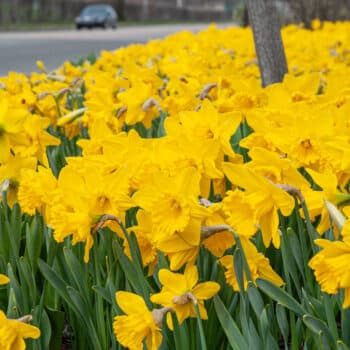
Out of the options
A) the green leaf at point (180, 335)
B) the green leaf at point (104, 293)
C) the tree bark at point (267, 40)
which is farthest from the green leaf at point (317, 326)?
the tree bark at point (267, 40)

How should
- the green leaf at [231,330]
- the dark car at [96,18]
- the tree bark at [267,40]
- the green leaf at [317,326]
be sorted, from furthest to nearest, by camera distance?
the dark car at [96,18]
the tree bark at [267,40]
the green leaf at [231,330]
the green leaf at [317,326]

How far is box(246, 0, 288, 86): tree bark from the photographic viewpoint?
427 centimetres

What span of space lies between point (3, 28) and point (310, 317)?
113 feet

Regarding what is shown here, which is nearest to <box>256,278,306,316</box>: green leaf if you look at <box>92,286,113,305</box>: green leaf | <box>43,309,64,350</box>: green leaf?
<box>92,286,113,305</box>: green leaf

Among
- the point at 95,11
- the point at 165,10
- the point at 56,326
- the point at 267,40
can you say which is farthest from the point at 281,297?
the point at 165,10

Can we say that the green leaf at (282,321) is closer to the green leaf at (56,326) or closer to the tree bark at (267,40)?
the green leaf at (56,326)

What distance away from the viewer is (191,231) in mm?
1430

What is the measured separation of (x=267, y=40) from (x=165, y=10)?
53.3m

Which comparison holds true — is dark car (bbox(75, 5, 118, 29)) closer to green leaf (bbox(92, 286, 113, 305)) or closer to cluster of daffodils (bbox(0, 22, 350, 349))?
cluster of daffodils (bbox(0, 22, 350, 349))

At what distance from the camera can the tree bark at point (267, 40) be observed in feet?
14.0

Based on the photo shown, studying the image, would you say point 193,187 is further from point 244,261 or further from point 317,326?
point 317,326

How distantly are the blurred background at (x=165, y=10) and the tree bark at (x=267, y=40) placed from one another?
660 cm

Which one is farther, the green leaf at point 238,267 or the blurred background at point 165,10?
the blurred background at point 165,10

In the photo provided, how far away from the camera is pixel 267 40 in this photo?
4.34 meters
